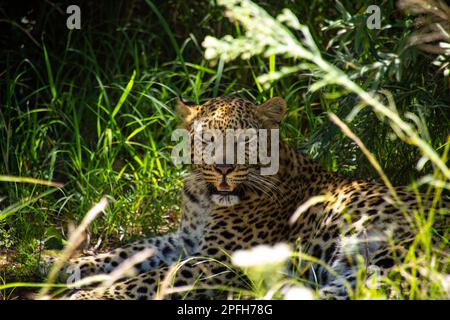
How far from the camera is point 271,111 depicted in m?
6.82

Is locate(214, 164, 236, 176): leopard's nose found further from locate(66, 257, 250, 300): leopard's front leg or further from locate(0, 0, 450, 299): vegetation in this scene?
locate(0, 0, 450, 299): vegetation

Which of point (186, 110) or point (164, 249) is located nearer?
point (186, 110)

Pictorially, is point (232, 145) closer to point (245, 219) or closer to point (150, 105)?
point (245, 219)

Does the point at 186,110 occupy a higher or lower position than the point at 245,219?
higher

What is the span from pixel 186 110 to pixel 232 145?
61 centimetres

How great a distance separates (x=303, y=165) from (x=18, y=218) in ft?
7.93

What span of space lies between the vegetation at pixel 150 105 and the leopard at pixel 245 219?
16.7 inches

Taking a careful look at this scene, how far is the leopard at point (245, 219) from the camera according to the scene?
6121 millimetres

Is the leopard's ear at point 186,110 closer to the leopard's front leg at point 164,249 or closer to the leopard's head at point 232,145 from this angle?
the leopard's head at point 232,145

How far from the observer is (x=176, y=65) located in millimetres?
9516

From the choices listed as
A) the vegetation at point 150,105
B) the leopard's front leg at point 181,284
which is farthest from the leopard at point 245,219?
the vegetation at point 150,105

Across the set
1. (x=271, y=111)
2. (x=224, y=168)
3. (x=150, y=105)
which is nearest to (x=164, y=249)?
(x=224, y=168)

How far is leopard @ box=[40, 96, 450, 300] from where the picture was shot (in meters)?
6.12

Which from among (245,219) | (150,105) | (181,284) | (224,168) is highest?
(150,105)
